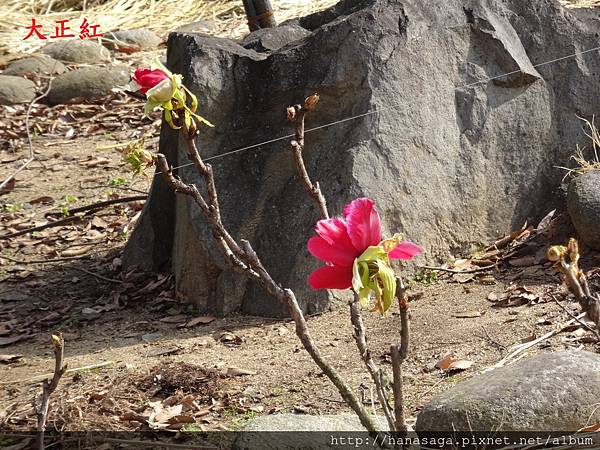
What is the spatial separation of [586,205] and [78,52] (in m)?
6.12

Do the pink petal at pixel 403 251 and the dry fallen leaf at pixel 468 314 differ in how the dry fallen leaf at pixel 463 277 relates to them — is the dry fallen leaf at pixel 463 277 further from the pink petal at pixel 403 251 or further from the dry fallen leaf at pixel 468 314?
the pink petal at pixel 403 251

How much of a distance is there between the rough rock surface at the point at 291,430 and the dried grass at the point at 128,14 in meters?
6.87

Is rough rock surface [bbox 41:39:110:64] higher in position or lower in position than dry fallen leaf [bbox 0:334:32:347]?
higher

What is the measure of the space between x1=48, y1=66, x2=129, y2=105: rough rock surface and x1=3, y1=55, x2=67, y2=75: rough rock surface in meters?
0.50

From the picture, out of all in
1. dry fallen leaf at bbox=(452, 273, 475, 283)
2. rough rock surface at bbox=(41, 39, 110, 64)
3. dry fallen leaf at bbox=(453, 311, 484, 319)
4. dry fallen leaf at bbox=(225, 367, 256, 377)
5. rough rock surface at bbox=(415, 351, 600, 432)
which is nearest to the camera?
rough rock surface at bbox=(415, 351, 600, 432)

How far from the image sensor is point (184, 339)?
4.42m

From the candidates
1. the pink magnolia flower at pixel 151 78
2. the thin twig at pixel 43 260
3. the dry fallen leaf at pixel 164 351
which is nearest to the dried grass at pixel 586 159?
the dry fallen leaf at pixel 164 351

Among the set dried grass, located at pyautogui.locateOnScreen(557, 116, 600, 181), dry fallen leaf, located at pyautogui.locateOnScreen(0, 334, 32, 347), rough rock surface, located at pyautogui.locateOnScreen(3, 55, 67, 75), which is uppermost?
rough rock surface, located at pyautogui.locateOnScreen(3, 55, 67, 75)

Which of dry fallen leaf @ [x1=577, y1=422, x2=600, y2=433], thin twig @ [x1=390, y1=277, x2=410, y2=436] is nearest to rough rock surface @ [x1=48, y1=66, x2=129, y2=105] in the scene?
dry fallen leaf @ [x1=577, y1=422, x2=600, y2=433]

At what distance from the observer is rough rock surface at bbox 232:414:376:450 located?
2.98 m

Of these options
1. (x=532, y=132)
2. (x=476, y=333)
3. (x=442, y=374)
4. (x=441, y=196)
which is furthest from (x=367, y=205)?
(x=532, y=132)

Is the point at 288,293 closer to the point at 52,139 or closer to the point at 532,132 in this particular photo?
the point at 532,132

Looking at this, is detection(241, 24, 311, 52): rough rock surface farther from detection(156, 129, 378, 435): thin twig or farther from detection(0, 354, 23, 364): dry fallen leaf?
detection(156, 129, 378, 435): thin twig

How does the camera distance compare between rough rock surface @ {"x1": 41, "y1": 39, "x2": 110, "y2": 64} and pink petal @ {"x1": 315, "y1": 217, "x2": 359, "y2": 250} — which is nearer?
pink petal @ {"x1": 315, "y1": 217, "x2": 359, "y2": 250}
